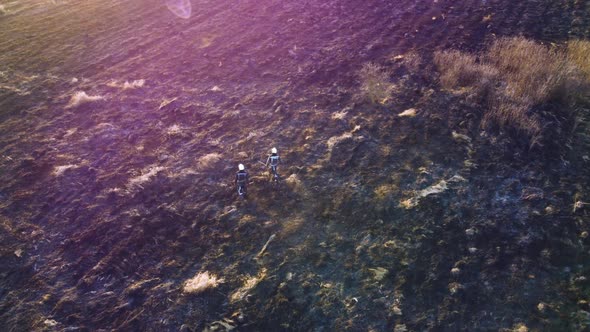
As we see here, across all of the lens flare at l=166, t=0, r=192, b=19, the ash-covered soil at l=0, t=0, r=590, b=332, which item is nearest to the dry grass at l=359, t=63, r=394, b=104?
the ash-covered soil at l=0, t=0, r=590, b=332

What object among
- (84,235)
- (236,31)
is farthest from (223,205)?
(236,31)

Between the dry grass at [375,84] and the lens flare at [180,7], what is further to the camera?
the lens flare at [180,7]

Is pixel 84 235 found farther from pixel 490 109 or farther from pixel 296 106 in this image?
pixel 490 109

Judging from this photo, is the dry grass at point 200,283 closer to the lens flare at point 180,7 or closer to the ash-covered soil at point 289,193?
the ash-covered soil at point 289,193

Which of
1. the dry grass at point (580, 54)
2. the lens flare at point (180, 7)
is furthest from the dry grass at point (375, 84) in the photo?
the lens flare at point (180, 7)

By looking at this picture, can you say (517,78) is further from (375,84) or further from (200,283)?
(200,283)

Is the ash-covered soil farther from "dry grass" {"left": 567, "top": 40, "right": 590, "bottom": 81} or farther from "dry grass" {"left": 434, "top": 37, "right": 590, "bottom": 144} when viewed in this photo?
"dry grass" {"left": 567, "top": 40, "right": 590, "bottom": 81}
